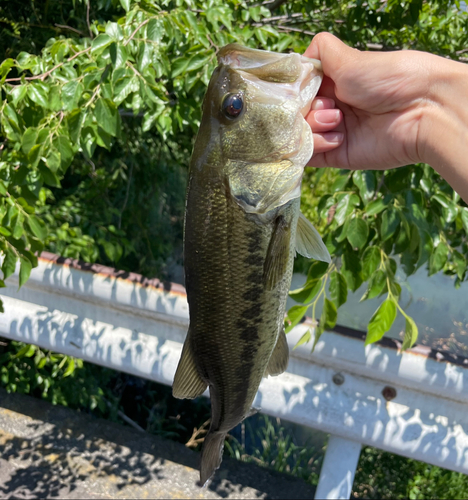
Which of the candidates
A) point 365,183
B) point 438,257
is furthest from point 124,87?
point 438,257

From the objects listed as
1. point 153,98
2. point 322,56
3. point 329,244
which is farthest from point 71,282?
point 322,56

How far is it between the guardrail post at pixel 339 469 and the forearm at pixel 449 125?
172 cm

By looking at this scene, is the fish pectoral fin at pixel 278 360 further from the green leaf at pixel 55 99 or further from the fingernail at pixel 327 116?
the green leaf at pixel 55 99

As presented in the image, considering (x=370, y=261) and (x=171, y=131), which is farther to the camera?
(x=171, y=131)

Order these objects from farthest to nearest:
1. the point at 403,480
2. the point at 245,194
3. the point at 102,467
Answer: the point at 403,480 < the point at 102,467 < the point at 245,194

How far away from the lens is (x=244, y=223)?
132cm

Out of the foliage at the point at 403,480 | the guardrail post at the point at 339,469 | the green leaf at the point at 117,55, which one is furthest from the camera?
the foliage at the point at 403,480

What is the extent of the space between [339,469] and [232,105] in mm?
2236

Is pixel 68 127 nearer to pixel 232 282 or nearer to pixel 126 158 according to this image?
pixel 232 282

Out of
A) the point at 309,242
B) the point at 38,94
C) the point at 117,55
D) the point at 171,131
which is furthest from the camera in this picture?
the point at 171,131

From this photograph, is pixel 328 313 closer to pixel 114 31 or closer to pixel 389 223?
pixel 389 223

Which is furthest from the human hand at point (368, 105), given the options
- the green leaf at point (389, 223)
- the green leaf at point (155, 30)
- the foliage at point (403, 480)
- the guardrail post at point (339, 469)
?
the foliage at point (403, 480)

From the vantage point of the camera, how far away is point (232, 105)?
4.37ft

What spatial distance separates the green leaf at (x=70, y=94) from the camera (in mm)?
1995
